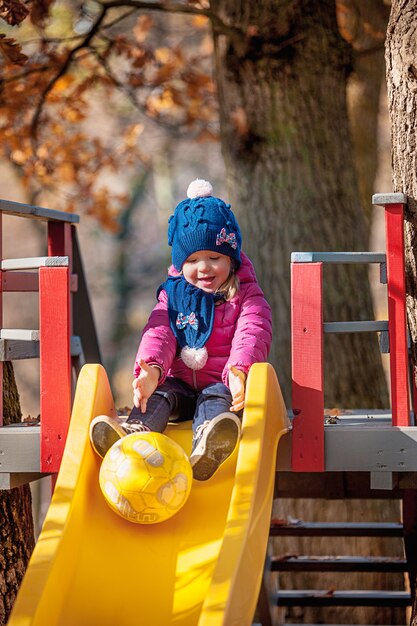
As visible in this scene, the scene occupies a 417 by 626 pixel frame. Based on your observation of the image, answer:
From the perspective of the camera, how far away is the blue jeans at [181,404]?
4383 millimetres

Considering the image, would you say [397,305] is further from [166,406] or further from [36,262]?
[36,262]

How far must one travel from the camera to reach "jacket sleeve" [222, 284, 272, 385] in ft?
14.4

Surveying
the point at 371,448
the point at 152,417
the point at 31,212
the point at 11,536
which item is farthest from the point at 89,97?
the point at 371,448

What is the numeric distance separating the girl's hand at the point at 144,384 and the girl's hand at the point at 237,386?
35cm

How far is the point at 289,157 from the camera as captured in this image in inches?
306

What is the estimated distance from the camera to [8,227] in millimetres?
22750

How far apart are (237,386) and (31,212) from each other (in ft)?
5.12

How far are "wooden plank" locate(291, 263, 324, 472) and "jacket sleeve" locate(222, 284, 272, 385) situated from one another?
0.23 metres

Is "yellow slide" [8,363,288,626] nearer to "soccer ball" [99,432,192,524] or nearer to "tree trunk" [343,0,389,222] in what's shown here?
"soccer ball" [99,432,192,524]

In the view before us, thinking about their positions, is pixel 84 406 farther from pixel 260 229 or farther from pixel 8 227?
pixel 8 227

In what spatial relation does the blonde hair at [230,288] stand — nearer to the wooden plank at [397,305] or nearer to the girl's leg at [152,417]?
the girl's leg at [152,417]

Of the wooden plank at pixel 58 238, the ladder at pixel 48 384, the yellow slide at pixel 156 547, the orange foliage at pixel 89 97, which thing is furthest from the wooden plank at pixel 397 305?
the orange foliage at pixel 89 97

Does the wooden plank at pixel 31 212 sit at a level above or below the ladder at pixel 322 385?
above

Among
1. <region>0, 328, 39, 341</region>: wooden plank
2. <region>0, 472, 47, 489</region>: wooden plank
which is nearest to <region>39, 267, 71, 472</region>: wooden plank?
<region>0, 328, 39, 341</region>: wooden plank
